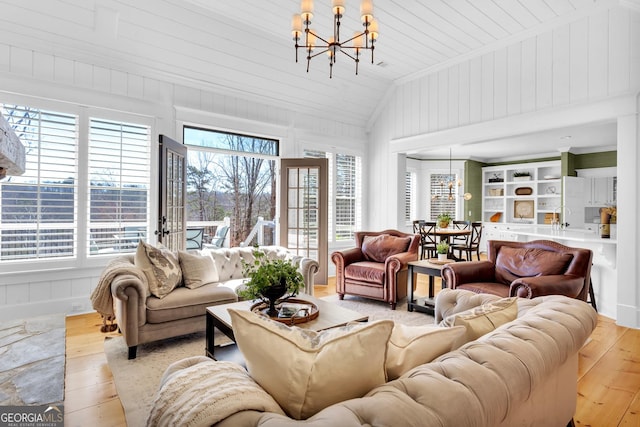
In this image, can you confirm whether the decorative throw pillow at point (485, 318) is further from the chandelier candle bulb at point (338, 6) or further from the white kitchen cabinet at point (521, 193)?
the white kitchen cabinet at point (521, 193)

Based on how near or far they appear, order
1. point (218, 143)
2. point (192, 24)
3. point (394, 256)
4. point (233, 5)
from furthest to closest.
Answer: point (218, 143) < point (394, 256) < point (192, 24) < point (233, 5)

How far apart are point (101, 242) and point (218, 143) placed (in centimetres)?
397

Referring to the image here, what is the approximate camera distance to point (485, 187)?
10.4 metres

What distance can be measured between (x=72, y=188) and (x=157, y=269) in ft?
5.39

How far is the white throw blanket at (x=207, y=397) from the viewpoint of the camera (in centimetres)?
87

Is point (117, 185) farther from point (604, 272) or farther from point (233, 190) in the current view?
point (604, 272)

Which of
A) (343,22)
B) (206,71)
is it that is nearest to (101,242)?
(206,71)

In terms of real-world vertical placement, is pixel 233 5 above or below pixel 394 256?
above

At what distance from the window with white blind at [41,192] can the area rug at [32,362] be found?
0.76m

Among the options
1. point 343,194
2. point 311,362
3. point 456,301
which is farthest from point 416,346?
point 343,194

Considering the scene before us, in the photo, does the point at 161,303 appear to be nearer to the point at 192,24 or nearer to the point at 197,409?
the point at 197,409

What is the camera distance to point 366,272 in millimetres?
4605

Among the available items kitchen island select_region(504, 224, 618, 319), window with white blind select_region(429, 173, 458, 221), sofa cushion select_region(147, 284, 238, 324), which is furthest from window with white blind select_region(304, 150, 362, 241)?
window with white blind select_region(429, 173, 458, 221)

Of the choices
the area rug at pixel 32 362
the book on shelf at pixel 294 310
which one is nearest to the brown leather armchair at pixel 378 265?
the book on shelf at pixel 294 310
